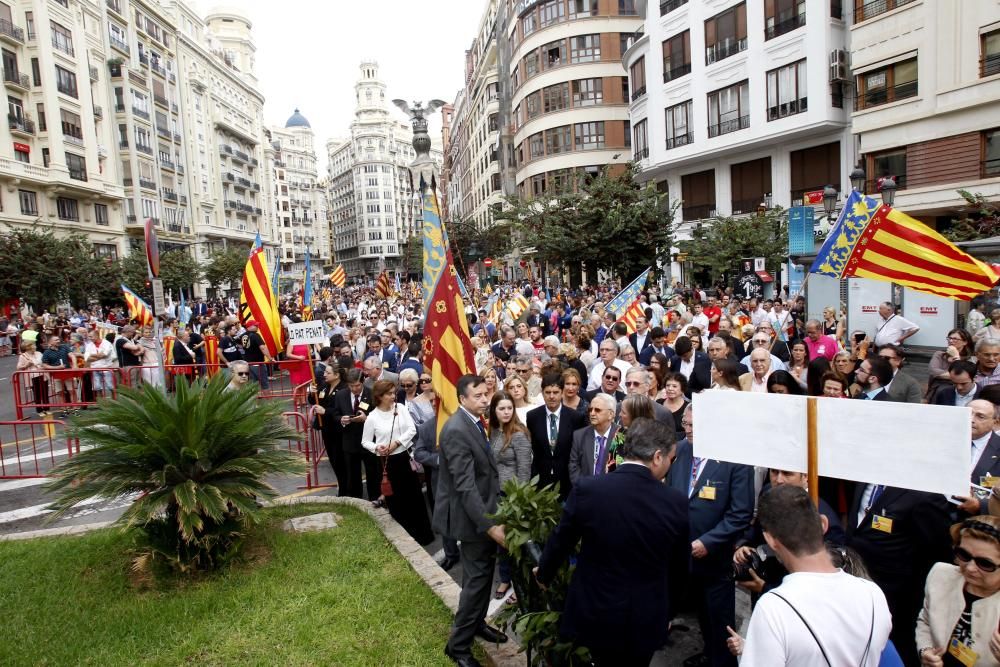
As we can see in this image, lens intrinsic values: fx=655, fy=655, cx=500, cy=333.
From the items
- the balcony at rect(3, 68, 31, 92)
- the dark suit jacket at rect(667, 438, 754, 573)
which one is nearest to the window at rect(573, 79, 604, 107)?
the balcony at rect(3, 68, 31, 92)

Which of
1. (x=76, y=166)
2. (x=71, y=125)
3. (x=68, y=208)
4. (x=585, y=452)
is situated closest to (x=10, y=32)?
(x=71, y=125)

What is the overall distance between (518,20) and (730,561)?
163 ft

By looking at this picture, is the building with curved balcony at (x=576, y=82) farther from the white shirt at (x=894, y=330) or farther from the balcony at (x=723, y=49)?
the white shirt at (x=894, y=330)

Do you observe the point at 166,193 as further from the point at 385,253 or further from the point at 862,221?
the point at 385,253

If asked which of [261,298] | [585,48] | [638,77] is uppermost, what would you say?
[585,48]

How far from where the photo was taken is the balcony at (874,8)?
80.5ft

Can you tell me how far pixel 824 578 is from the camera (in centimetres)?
231

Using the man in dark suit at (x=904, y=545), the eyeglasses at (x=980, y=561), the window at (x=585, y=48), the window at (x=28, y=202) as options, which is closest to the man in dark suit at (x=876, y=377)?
the man in dark suit at (x=904, y=545)

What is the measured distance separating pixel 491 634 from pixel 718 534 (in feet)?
5.73

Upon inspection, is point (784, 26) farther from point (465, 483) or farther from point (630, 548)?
point (630, 548)

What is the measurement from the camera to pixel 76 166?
149 feet

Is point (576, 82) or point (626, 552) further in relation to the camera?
point (576, 82)

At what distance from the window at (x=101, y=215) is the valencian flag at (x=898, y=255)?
5276 centimetres

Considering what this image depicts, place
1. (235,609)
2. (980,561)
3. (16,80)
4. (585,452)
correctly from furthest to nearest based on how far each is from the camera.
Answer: (16,80), (585,452), (235,609), (980,561)
